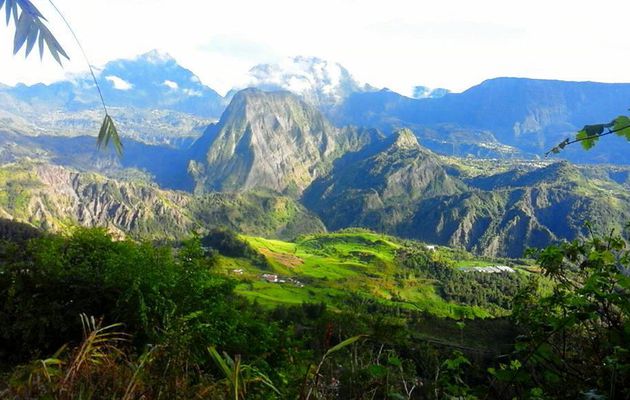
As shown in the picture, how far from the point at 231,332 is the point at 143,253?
3.96 metres

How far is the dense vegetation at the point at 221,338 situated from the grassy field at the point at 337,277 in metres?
72.0

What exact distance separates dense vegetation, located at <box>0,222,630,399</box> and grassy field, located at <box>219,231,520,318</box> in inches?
2835

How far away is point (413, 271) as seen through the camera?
154 metres

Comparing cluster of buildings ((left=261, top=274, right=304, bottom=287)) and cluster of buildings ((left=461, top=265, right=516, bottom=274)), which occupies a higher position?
cluster of buildings ((left=261, top=274, right=304, bottom=287))

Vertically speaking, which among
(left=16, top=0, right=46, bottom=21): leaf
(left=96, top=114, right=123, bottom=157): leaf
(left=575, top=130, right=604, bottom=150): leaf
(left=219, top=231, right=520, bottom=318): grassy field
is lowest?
(left=219, top=231, right=520, bottom=318): grassy field

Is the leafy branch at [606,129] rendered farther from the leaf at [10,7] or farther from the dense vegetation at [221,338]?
the leaf at [10,7]

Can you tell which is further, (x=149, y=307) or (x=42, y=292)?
(x=42, y=292)

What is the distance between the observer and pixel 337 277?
133 metres

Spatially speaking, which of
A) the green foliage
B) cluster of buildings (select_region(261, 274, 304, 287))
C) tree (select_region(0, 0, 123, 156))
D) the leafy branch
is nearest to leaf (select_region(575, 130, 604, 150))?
the leafy branch

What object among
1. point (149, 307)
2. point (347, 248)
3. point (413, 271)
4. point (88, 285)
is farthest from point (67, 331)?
point (347, 248)

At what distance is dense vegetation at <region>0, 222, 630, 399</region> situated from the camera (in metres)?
2.52

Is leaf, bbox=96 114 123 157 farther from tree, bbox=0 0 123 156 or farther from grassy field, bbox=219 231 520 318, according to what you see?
grassy field, bbox=219 231 520 318

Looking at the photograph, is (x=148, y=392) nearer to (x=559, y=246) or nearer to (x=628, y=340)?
(x=628, y=340)

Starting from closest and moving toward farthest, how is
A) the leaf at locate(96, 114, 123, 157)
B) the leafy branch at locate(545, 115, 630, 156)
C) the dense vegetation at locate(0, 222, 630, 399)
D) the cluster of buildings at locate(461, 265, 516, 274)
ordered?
the dense vegetation at locate(0, 222, 630, 399), the leafy branch at locate(545, 115, 630, 156), the leaf at locate(96, 114, 123, 157), the cluster of buildings at locate(461, 265, 516, 274)
